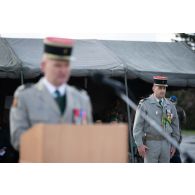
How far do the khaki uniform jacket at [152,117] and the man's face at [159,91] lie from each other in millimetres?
42

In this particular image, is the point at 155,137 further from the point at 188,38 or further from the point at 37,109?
the point at 37,109

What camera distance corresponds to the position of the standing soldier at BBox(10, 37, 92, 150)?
191 inches

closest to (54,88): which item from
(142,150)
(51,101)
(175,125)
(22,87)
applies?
(51,101)

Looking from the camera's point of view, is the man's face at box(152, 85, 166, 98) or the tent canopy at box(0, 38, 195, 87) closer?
the tent canopy at box(0, 38, 195, 87)

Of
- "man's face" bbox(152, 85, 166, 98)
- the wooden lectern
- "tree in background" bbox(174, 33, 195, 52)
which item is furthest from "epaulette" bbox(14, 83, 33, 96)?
"tree in background" bbox(174, 33, 195, 52)

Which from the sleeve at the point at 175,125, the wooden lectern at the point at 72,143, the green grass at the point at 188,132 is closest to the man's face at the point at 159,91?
the sleeve at the point at 175,125

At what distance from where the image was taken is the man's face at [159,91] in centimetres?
609

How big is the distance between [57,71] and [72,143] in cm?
49

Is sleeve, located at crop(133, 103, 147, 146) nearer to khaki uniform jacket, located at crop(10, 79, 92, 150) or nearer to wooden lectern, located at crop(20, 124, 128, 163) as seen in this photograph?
wooden lectern, located at crop(20, 124, 128, 163)

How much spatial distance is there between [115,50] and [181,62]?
58cm

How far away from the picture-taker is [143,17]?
6324 mm
